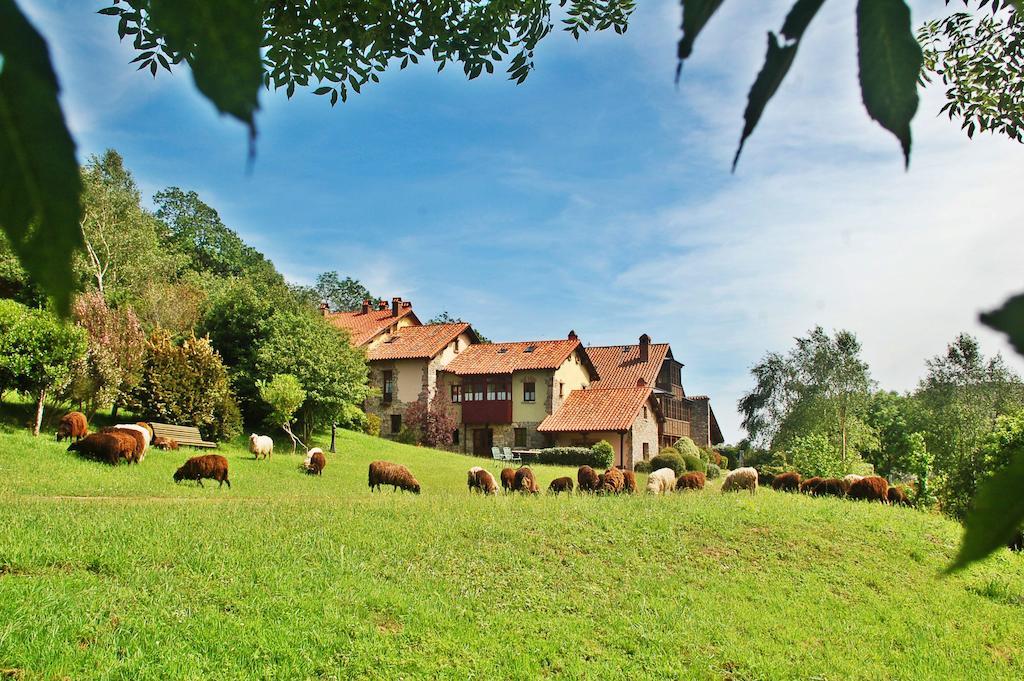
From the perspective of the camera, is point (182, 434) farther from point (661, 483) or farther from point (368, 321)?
point (368, 321)

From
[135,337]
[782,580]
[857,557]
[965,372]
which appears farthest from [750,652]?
[965,372]

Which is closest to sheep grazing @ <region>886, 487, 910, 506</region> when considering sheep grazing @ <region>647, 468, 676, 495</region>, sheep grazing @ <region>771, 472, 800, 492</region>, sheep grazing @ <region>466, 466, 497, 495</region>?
sheep grazing @ <region>771, 472, 800, 492</region>

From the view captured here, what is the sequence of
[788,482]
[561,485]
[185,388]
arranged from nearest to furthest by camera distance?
1. [561,485]
2. [788,482]
3. [185,388]

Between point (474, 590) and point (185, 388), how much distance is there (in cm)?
1587

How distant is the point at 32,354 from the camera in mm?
16938

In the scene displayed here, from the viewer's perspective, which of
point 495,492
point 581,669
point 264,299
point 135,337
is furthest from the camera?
point 264,299

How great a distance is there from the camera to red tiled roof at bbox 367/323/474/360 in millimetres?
39309

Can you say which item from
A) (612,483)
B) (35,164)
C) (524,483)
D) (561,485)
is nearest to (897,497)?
(612,483)

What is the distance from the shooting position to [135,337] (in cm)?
2070

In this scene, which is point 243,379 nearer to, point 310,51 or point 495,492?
point 495,492

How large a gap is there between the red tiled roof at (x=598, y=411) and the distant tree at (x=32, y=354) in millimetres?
23058

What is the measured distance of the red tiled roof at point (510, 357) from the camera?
1505 inches

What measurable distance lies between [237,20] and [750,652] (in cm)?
859

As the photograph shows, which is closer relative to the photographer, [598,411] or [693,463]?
[693,463]
